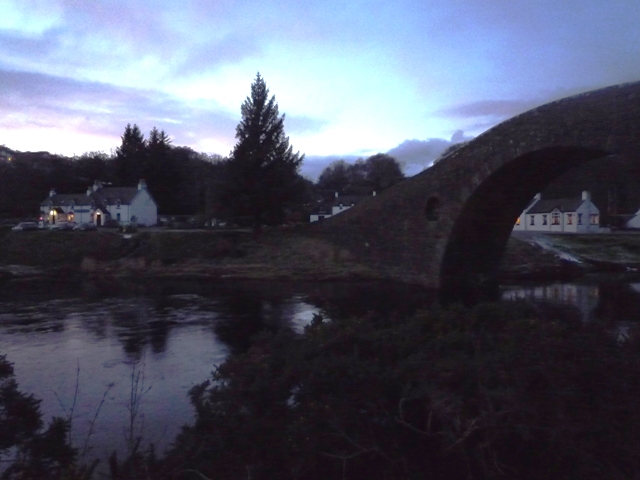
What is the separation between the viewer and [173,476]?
4203mm

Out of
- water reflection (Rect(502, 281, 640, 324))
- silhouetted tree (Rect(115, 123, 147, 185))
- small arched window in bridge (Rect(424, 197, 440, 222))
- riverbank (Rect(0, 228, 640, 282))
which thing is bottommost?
water reflection (Rect(502, 281, 640, 324))

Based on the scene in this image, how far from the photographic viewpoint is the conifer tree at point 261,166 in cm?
3250

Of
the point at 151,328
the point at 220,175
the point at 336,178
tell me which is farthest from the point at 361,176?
the point at 151,328

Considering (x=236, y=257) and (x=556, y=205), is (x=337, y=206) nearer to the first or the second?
(x=556, y=205)

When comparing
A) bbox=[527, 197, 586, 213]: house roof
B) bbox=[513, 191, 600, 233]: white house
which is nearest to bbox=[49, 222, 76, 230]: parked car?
bbox=[513, 191, 600, 233]: white house

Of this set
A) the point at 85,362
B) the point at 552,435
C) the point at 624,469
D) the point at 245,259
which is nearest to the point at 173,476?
the point at 552,435

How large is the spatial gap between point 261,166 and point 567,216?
2814 centimetres

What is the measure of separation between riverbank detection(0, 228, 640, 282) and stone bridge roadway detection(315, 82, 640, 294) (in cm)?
205

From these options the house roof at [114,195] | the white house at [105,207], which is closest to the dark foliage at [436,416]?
the white house at [105,207]

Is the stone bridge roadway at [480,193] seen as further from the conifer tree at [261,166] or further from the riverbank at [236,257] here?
the conifer tree at [261,166]

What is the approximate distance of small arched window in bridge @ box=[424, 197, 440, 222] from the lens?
23.1 m

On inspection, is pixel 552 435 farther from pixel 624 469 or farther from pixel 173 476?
pixel 173 476

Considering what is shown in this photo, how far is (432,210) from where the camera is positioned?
78.0ft

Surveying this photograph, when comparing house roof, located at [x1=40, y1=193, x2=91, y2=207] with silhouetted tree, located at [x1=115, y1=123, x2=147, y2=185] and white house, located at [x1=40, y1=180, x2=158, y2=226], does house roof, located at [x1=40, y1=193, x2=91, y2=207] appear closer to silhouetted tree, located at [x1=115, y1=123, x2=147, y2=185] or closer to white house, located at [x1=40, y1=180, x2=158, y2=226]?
white house, located at [x1=40, y1=180, x2=158, y2=226]
